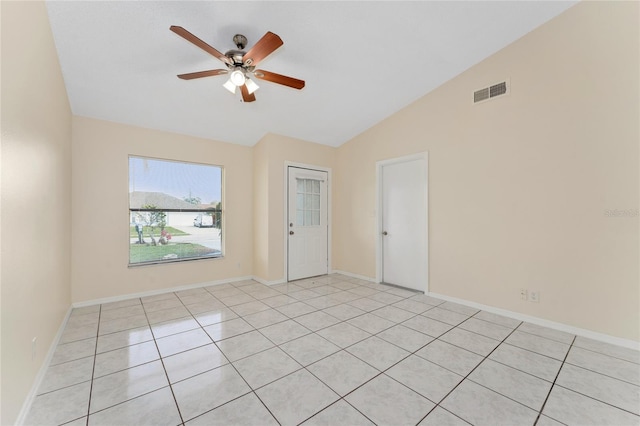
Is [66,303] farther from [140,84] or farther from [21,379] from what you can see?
[140,84]

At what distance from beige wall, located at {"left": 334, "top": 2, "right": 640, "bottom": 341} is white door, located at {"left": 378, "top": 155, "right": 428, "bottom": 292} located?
249 mm

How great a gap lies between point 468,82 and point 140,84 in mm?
4243

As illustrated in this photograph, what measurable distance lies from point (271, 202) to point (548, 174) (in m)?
3.92

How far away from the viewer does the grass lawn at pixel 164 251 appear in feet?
13.4

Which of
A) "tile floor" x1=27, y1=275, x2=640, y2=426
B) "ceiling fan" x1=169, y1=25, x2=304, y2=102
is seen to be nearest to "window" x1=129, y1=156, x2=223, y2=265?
"tile floor" x1=27, y1=275, x2=640, y2=426

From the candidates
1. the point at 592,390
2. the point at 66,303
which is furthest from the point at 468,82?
the point at 66,303

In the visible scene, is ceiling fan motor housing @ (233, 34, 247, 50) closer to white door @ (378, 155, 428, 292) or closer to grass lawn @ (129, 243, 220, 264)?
white door @ (378, 155, 428, 292)

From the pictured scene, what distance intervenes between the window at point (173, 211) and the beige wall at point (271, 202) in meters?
0.74

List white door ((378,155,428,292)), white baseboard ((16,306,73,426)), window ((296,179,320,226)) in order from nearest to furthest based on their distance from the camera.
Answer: white baseboard ((16,306,73,426)) < white door ((378,155,428,292)) < window ((296,179,320,226))

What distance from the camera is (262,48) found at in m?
2.23

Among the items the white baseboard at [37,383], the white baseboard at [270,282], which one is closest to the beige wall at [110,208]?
the white baseboard at [270,282]

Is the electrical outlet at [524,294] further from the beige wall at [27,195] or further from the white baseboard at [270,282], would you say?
the beige wall at [27,195]

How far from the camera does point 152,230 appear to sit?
422cm

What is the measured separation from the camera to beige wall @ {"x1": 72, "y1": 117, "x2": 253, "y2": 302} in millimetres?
3613
